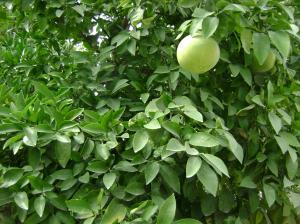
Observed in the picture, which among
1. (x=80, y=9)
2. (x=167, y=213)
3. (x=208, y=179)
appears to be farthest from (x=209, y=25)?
(x=80, y=9)

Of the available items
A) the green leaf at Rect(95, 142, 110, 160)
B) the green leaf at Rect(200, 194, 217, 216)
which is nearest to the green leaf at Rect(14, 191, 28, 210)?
the green leaf at Rect(95, 142, 110, 160)

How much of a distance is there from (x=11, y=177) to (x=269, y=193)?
79cm

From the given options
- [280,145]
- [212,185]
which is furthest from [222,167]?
[280,145]

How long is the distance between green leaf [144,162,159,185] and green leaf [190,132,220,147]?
130 millimetres

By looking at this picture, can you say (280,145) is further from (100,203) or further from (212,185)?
(100,203)

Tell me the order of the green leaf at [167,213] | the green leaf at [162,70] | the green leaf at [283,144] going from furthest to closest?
the green leaf at [162,70], the green leaf at [283,144], the green leaf at [167,213]

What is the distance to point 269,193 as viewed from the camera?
1.49 m

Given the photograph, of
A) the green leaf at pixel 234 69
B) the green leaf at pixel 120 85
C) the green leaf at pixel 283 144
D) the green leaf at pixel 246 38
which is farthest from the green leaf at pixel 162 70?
the green leaf at pixel 283 144

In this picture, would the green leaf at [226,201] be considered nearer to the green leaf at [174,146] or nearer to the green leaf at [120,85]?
the green leaf at [174,146]

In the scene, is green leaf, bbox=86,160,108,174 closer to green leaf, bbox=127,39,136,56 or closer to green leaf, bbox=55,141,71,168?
green leaf, bbox=55,141,71,168

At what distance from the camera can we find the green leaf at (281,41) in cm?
130

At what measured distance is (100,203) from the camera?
1.32 m

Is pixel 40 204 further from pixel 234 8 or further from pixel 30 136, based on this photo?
pixel 234 8

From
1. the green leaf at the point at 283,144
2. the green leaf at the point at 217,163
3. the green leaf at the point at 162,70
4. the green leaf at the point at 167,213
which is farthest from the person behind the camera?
the green leaf at the point at 162,70
